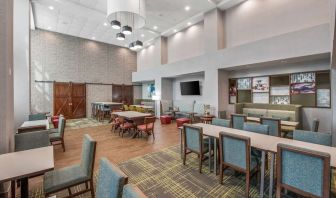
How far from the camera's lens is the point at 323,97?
510cm

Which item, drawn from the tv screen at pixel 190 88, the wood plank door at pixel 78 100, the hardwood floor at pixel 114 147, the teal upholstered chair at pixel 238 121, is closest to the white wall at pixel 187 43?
the tv screen at pixel 190 88

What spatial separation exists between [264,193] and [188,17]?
774cm

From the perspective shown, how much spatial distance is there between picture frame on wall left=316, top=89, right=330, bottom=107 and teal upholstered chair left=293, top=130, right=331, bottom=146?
142 inches

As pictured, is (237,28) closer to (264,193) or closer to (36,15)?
(264,193)

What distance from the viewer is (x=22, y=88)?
5.38 meters

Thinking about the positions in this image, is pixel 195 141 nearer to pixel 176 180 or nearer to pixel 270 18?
pixel 176 180

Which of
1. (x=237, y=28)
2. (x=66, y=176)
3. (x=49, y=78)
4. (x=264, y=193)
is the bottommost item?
(x=264, y=193)

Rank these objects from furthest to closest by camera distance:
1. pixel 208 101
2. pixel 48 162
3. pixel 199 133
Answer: pixel 208 101, pixel 199 133, pixel 48 162

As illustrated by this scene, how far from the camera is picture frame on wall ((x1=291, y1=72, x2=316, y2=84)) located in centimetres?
521

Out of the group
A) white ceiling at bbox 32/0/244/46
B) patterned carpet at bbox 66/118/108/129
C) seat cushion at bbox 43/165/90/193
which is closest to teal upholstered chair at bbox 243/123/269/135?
seat cushion at bbox 43/165/90/193

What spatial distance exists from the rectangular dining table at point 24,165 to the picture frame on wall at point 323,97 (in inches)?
276

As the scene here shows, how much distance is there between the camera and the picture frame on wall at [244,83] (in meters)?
6.78

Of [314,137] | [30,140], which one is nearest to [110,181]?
[30,140]

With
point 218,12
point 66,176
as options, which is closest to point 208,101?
point 218,12
